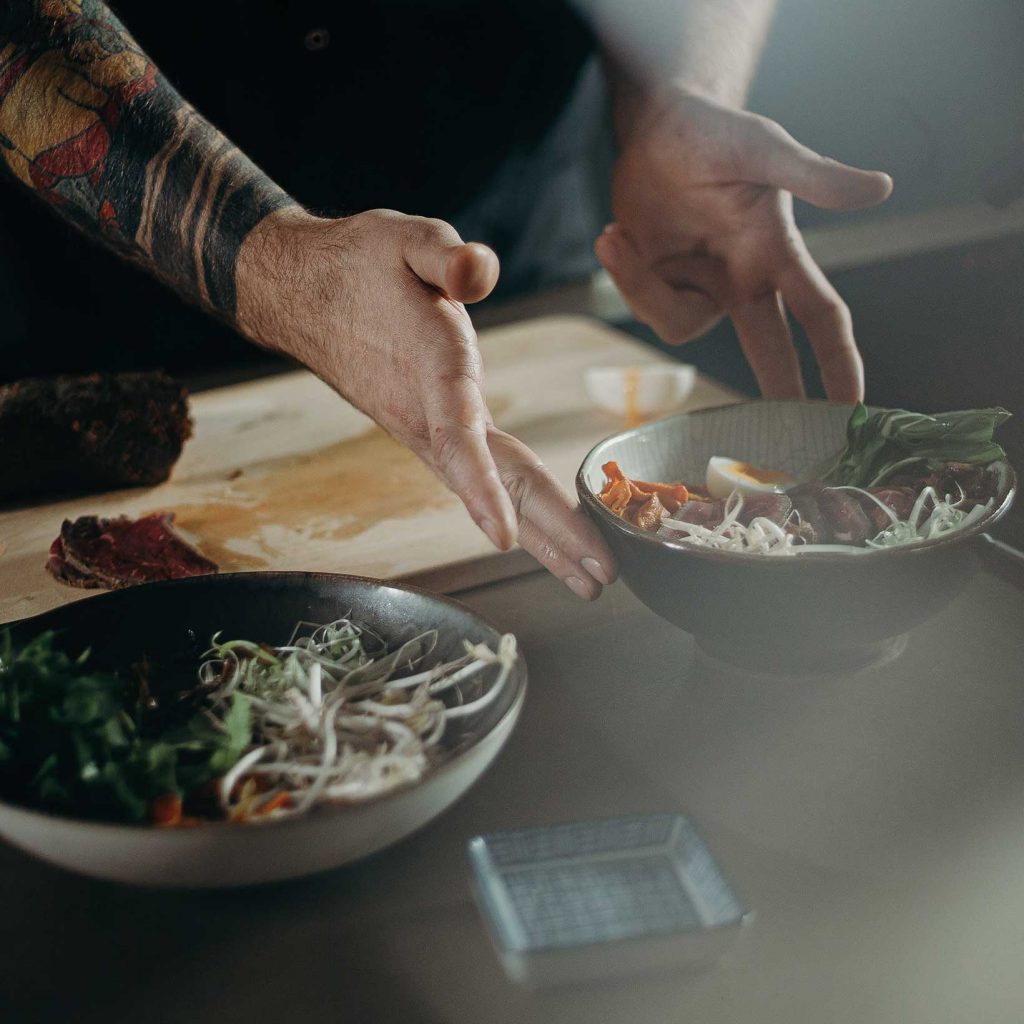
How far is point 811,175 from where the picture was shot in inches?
62.1

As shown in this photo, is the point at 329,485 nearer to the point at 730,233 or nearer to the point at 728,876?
the point at 730,233

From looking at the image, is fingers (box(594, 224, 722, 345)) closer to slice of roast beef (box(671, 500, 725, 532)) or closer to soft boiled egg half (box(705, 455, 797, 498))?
soft boiled egg half (box(705, 455, 797, 498))

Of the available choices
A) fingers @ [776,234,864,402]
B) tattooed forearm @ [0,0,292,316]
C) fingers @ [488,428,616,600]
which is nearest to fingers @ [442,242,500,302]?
fingers @ [488,428,616,600]

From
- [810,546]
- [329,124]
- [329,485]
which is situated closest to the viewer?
[810,546]

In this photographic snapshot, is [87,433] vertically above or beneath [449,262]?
beneath

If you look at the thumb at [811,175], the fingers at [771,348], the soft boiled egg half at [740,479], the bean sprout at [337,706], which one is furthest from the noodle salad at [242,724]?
the fingers at [771,348]

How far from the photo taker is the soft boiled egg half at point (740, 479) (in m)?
Answer: 1.36

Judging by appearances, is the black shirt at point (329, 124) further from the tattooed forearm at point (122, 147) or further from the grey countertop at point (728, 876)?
the grey countertop at point (728, 876)

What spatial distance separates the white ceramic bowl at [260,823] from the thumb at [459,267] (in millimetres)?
345

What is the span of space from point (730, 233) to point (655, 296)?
231 mm

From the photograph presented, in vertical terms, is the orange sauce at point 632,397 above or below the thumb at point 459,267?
below

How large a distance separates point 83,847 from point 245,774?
0.50 ft

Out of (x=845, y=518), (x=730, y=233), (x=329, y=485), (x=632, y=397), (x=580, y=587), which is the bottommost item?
(x=329, y=485)

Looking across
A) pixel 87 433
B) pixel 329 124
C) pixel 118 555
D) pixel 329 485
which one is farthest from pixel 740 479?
pixel 329 124
